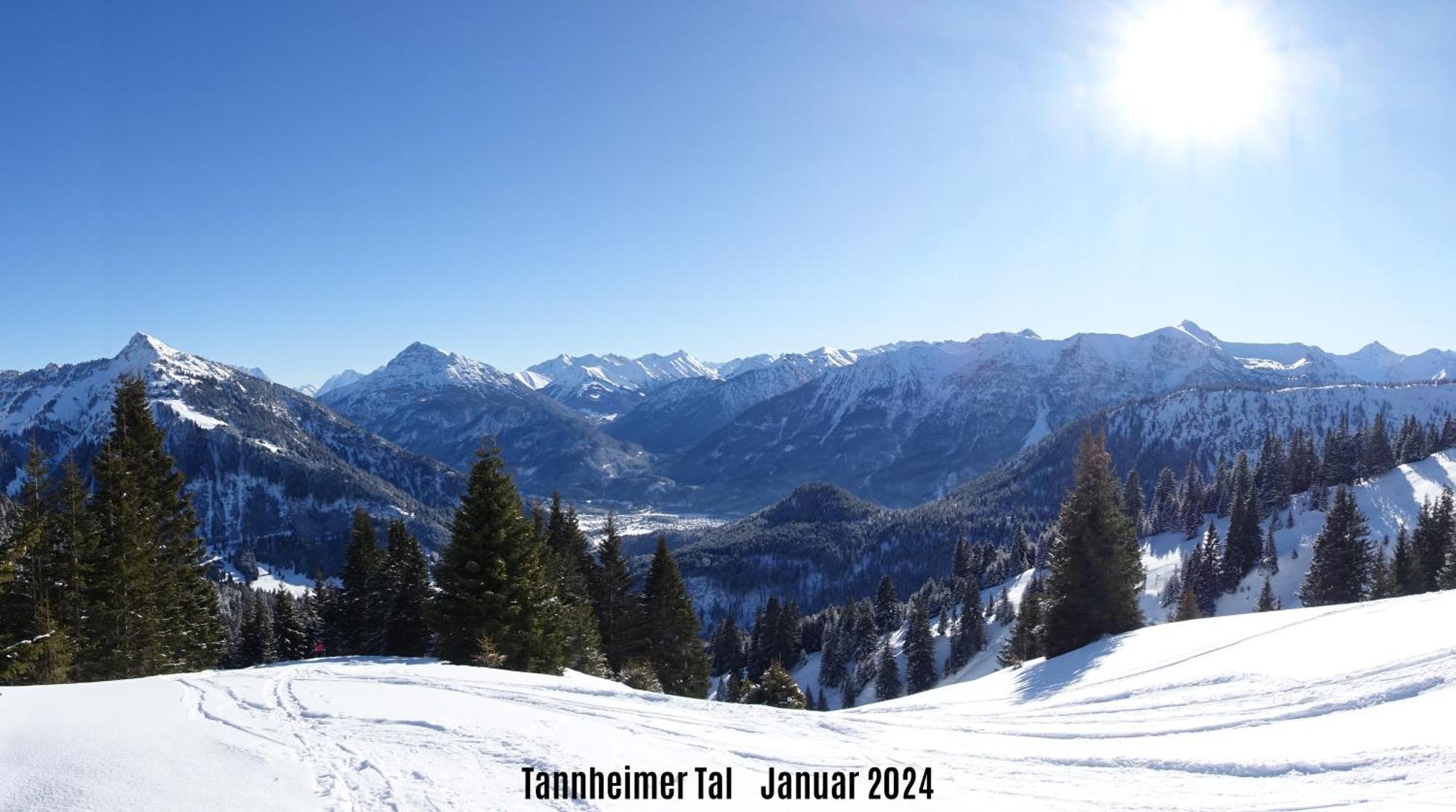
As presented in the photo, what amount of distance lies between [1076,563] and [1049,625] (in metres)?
3.39

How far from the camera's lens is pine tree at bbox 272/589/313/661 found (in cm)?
4562

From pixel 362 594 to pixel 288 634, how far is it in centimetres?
987

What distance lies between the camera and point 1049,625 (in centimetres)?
3241

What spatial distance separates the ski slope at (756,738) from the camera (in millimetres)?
7848

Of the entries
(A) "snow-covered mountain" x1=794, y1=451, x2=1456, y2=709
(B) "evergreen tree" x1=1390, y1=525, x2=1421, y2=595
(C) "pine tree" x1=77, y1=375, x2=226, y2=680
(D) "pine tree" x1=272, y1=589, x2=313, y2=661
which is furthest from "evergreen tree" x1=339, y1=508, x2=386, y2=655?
(B) "evergreen tree" x1=1390, y1=525, x2=1421, y2=595

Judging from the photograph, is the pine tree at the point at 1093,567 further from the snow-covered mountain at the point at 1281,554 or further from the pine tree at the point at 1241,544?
the pine tree at the point at 1241,544

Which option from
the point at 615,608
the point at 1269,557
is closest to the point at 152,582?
the point at 615,608

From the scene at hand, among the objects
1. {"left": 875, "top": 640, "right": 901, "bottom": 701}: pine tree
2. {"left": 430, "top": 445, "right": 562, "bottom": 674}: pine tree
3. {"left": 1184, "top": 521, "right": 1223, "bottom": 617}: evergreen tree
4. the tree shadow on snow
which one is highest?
{"left": 430, "top": 445, "right": 562, "bottom": 674}: pine tree

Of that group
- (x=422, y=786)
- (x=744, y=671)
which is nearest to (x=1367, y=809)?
(x=422, y=786)

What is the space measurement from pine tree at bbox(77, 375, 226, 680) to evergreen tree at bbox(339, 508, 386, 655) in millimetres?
8254

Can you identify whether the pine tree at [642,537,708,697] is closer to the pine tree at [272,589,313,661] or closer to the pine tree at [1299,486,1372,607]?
the pine tree at [272,589,313,661]

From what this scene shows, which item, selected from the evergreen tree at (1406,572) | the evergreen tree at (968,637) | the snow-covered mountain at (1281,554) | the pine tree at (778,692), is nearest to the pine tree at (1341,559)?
the evergreen tree at (1406,572)

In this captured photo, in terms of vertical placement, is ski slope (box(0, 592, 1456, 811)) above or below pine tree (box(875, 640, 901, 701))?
above

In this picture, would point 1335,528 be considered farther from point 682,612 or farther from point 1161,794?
point 1161,794
